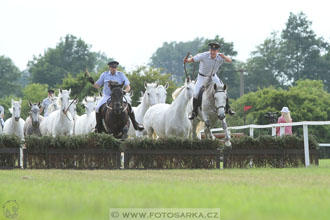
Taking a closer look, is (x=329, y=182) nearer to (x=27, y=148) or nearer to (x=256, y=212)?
(x=256, y=212)

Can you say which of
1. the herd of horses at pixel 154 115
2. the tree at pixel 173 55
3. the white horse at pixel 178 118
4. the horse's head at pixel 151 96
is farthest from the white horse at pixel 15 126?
the tree at pixel 173 55

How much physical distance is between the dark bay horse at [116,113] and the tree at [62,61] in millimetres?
94356

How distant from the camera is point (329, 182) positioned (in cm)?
1079

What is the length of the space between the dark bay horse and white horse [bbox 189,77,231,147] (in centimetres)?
199

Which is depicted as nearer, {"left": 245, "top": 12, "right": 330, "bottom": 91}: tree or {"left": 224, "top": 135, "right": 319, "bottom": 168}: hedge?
{"left": 224, "top": 135, "right": 319, "bottom": 168}: hedge

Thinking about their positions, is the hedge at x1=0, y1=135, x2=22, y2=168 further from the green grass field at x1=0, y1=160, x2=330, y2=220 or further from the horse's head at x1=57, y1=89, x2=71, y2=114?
the green grass field at x1=0, y1=160, x2=330, y2=220

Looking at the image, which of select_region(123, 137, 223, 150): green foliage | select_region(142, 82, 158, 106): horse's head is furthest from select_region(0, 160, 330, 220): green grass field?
select_region(142, 82, 158, 106): horse's head

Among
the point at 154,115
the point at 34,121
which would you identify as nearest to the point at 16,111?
the point at 34,121

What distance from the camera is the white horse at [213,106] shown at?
58.2 feet

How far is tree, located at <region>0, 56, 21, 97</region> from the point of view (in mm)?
115625

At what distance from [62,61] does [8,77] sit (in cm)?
994

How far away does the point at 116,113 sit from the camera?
61.4 feet

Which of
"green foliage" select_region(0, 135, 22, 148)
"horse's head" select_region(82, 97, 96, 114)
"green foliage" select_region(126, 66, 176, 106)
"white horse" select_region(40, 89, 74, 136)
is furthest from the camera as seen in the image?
"green foliage" select_region(126, 66, 176, 106)

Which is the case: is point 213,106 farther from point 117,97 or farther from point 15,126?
point 15,126
